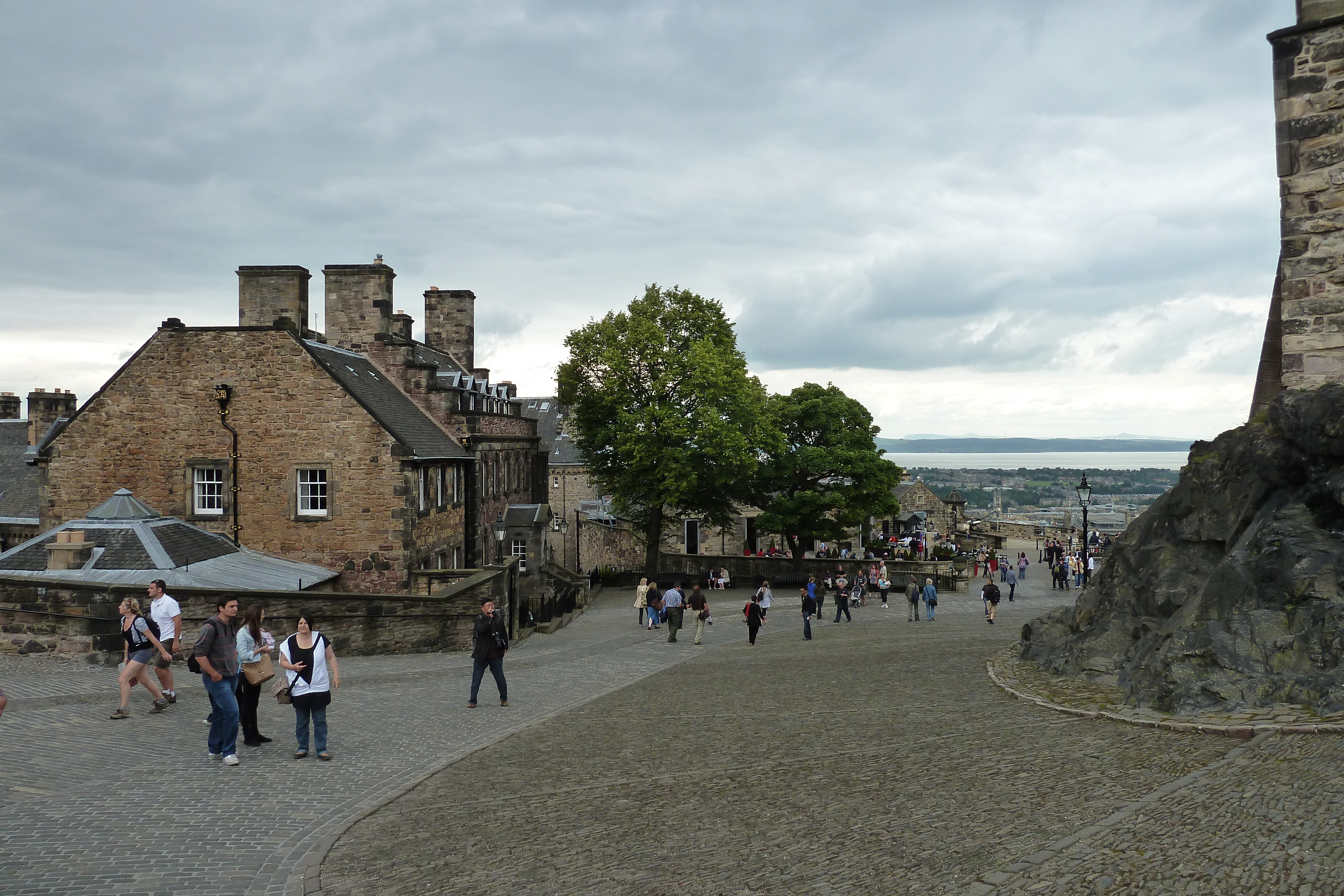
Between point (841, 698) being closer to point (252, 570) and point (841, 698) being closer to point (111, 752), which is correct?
point (111, 752)

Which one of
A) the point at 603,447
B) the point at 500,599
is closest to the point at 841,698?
the point at 500,599

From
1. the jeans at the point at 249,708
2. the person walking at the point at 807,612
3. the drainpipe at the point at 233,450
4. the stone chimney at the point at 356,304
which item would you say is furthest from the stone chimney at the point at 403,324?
the jeans at the point at 249,708

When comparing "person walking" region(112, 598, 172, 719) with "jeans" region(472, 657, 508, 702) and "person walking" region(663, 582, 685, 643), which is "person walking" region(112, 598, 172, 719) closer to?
"jeans" region(472, 657, 508, 702)

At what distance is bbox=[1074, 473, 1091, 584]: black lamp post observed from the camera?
40.0 meters

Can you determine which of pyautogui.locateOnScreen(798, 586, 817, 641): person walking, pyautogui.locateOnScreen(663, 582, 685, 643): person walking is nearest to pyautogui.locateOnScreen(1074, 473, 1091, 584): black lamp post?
pyautogui.locateOnScreen(798, 586, 817, 641): person walking

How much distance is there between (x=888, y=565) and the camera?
1812 inches

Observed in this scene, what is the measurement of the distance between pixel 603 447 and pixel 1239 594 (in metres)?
32.5

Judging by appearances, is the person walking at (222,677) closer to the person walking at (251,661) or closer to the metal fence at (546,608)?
the person walking at (251,661)

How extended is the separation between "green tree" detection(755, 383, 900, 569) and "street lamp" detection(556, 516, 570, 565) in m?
13.3

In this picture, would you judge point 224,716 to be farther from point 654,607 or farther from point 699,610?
point 654,607

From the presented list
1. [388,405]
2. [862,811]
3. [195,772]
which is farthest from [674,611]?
[862,811]

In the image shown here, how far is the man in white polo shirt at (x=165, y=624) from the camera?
43.6 ft

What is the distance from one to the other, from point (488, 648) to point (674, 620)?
10.9 metres

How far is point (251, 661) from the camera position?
37.8 ft
